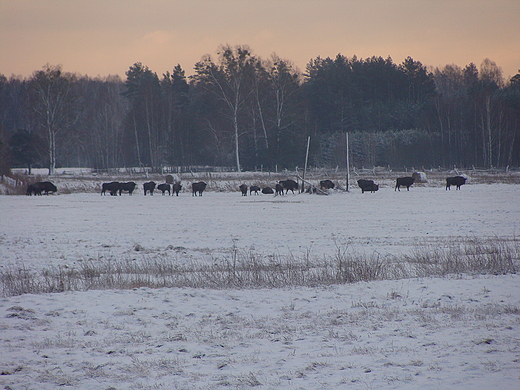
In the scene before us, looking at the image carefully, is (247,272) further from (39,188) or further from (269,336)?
(39,188)

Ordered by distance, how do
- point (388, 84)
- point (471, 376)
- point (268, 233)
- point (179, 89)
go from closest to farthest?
1. point (471, 376)
2. point (268, 233)
3. point (179, 89)
4. point (388, 84)

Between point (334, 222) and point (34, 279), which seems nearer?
point (34, 279)

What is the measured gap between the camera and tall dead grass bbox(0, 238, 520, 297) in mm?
9445

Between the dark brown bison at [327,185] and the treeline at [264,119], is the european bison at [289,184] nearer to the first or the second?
the dark brown bison at [327,185]

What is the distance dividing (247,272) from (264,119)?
5334 centimetres

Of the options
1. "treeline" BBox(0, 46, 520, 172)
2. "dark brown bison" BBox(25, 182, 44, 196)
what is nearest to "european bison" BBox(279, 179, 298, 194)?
"treeline" BBox(0, 46, 520, 172)

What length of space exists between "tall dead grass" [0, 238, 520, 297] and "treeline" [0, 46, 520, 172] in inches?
1520

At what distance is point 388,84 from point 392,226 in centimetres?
6929

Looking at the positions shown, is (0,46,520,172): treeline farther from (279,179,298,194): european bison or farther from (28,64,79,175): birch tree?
(279,179,298,194): european bison

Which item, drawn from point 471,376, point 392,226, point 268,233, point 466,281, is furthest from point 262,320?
point 392,226

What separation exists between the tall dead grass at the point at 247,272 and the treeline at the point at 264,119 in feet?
127

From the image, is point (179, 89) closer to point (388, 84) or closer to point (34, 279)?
point (388, 84)

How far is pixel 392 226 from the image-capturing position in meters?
18.5

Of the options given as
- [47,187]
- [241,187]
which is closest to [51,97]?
[47,187]
